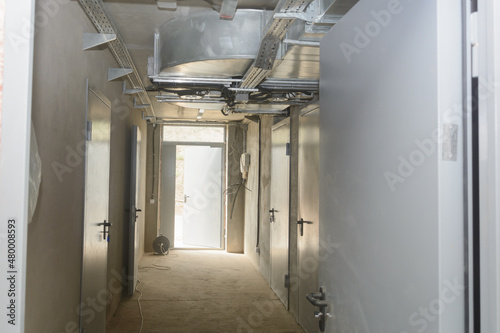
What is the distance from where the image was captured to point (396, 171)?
107 centimetres

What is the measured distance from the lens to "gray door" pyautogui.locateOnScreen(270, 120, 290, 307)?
4.60 m

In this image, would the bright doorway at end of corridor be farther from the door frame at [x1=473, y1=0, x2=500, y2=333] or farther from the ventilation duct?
the door frame at [x1=473, y1=0, x2=500, y2=333]

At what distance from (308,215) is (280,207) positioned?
1.09 m

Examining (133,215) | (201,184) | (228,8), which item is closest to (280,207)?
(133,215)

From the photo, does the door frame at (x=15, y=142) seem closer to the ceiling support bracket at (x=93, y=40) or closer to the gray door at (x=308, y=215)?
the ceiling support bracket at (x=93, y=40)

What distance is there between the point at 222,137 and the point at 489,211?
7475mm

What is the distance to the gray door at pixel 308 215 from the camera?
3566 mm

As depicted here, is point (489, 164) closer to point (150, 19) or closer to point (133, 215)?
point (150, 19)

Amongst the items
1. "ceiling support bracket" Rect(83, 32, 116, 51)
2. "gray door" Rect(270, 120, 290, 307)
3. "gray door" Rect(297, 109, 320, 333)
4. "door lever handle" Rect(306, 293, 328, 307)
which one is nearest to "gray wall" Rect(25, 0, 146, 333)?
"ceiling support bracket" Rect(83, 32, 116, 51)

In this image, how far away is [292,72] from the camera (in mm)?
3188

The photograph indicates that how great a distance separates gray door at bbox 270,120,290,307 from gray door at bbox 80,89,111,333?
1957mm

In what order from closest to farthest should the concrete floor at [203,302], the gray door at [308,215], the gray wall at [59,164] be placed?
the gray wall at [59,164]
the gray door at [308,215]
the concrete floor at [203,302]

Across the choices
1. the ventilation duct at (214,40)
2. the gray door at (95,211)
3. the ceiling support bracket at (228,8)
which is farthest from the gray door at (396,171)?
the gray door at (95,211)

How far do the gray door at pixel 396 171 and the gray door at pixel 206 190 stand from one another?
6.52 m
